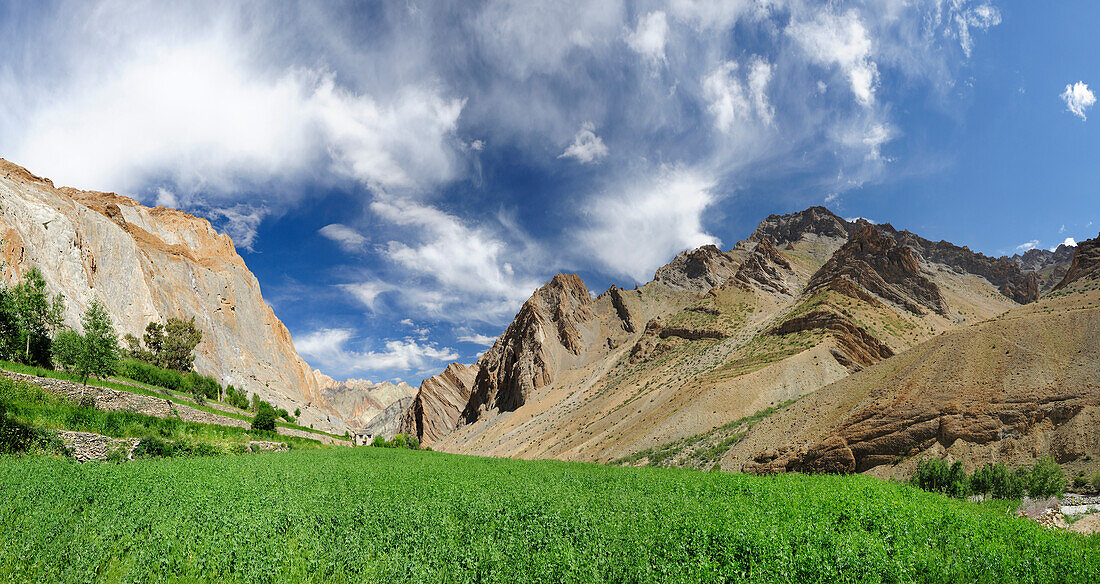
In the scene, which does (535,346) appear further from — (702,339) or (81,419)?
(81,419)

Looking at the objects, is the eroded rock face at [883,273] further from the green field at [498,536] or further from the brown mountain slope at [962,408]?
the green field at [498,536]

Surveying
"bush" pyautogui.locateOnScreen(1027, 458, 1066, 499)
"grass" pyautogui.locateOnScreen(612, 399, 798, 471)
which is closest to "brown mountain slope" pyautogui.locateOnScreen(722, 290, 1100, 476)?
"grass" pyautogui.locateOnScreen(612, 399, 798, 471)

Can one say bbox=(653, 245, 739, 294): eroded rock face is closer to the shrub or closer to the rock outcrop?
the rock outcrop

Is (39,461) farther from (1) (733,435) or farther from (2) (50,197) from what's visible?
(2) (50,197)

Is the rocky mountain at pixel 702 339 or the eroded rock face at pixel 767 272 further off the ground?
the eroded rock face at pixel 767 272

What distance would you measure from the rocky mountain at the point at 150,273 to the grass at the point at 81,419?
127 ft

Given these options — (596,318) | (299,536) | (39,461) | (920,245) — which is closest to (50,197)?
(39,461)

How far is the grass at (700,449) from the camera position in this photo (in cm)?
3934

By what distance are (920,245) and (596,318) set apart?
142 metres

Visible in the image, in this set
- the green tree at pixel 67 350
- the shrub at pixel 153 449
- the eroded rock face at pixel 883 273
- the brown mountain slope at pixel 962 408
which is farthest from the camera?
the eroded rock face at pixel 883 273

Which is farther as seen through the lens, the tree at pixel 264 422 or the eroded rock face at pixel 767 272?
the eroded rock face at pixel 767 272

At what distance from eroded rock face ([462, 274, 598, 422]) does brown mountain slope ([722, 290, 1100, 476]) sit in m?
95.3

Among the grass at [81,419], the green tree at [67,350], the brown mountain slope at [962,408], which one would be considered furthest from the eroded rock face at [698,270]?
the green tree at [67,350]

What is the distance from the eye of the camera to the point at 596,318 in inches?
6363
